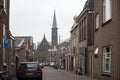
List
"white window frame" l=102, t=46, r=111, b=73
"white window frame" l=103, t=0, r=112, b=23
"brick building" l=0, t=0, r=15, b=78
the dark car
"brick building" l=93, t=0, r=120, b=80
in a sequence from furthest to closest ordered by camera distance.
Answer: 1. the dark car
2. "white window frame" l=103, t=0, r=112, b=23
3. "white window frame" l=102, t=46, r=111, b=73
4. "brick building" l=0, t=0, r=15, b=78
5. "brick building" l=93, t=0, r=120, b=80

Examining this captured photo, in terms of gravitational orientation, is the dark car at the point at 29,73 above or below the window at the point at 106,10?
below

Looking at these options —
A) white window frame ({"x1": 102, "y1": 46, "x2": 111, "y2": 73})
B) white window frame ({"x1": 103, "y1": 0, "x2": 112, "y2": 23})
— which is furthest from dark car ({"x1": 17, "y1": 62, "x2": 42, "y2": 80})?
white window frame ({"x1": 103, "y1": 0, "x2": 112, "y2": 23})

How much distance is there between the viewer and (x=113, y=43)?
24453mm

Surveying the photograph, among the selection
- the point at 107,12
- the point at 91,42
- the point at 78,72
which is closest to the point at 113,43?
the point at 107,12

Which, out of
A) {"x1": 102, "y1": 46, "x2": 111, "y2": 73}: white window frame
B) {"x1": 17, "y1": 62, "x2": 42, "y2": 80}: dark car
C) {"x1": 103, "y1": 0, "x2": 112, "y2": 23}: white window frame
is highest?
{"x1": 103, "y1": 0, "x2": 112, "y2": 23}: white window frame

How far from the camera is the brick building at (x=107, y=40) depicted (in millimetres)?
23453

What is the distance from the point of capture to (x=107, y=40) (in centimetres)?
2661

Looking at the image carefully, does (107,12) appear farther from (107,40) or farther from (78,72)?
(78,72)

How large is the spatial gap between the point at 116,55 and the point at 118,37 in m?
1.17

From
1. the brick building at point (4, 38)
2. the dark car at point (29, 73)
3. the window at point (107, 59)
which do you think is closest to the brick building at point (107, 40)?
the window at point (107, 59)

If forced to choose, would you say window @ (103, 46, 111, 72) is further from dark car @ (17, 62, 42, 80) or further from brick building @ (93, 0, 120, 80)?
dark car @ (17, 62, 42, 80)

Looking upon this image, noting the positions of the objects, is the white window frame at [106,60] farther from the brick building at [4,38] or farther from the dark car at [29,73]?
the brick building at [4,38]

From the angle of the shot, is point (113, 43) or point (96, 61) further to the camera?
point (96, 61)

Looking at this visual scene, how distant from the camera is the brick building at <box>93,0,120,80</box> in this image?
23453mm
